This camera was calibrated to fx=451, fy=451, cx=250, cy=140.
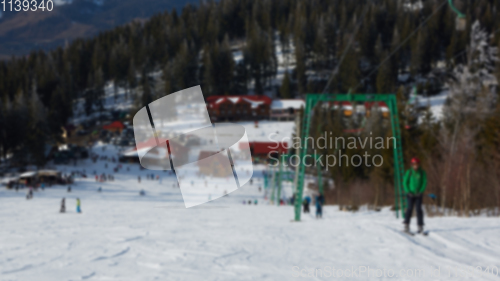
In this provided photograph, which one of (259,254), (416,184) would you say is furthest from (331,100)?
(259,254)

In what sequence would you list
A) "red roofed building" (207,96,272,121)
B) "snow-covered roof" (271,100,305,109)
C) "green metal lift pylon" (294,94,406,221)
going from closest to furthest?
"green metal lift pylon" (294,94,406,221) → "red roofed building" (207,96,272,121) → "snow-covered roof" (271,100,305,109)

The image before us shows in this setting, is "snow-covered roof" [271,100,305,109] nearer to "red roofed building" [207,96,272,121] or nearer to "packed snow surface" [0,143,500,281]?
"red roofed building" [207,96,272,121]

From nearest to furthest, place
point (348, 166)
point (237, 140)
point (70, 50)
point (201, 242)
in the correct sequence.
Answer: point (237, 140), point (201, 242), point (348, 166), point (70, 50)

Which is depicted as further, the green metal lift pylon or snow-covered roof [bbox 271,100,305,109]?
snow-covered roof [bbox 271,100,305,109]

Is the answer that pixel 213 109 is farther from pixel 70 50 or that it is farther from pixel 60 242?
pixel 60 242

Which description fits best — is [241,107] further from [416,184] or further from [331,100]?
[416,184]

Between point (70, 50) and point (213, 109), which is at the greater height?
point (70, 50)

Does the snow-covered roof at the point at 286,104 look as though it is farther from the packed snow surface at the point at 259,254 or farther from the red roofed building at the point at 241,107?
the packed snow surface at the point at 259,254

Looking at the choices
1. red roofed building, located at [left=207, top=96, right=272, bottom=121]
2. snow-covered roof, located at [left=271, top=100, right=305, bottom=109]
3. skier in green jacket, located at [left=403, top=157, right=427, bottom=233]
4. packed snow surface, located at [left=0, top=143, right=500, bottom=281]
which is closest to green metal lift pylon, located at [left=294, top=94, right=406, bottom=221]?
packed snow surface, located at [left=0, top=143, right=500, bottom=281]

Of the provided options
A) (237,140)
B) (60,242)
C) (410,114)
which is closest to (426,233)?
(237,140)

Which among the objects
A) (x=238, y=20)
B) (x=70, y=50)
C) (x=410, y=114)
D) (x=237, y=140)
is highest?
(x=238, y=20)

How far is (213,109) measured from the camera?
6594cm

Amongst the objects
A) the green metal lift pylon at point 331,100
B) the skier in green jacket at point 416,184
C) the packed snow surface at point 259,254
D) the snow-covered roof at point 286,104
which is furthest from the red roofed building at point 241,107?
the skier in green jacket at point 416,184

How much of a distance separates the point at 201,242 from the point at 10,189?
3196 cm
